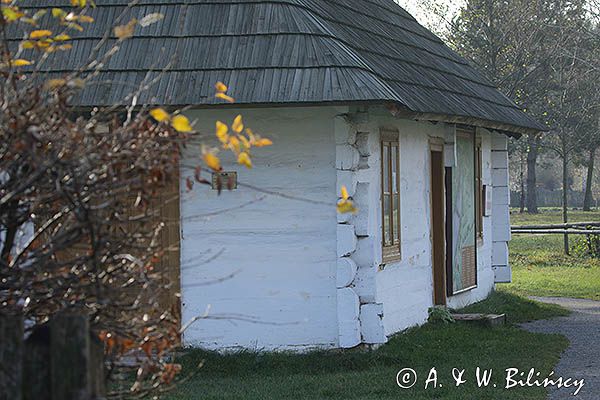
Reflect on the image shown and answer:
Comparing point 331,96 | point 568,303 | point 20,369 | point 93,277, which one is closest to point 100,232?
point 93,277

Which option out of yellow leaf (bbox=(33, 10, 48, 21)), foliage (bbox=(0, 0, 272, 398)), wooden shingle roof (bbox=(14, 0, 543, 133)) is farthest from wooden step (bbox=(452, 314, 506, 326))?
yellow leaf (bbox=(33, 10, 48, 21))

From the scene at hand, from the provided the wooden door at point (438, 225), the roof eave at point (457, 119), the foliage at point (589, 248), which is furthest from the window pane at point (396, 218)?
the foliage at point (589, 248)

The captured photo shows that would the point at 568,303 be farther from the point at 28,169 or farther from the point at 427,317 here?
the point at 28,169

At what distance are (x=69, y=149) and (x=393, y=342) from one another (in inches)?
336

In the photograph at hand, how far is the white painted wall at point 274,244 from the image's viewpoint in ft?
37.2

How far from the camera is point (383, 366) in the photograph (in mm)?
11008

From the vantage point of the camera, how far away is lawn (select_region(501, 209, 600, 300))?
20297 millimetres

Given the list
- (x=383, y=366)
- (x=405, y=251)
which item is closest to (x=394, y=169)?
(x=405, y=251)

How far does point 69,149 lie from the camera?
3.83m

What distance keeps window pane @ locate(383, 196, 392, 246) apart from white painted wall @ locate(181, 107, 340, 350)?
49.5 inches

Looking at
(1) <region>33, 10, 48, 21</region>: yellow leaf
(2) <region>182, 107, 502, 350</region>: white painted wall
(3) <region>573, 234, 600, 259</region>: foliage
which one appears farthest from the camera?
(3) <region>573, 234, 600, 259</region>: foliage

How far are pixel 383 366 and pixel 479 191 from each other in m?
6.52

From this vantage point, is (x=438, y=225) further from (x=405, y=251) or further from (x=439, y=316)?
(x=405, y=251)

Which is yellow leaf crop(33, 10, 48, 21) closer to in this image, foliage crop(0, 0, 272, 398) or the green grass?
foliage crop(0, 0, 272, 398)
